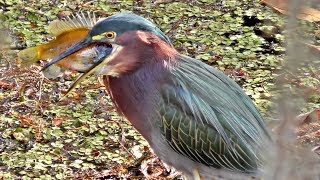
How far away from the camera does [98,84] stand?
4039 mm

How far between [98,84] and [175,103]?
1.34 metres

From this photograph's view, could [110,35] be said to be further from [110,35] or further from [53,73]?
[53,73]

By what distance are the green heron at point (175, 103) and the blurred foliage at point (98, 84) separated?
1.22ft

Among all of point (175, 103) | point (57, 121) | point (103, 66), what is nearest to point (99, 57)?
point (103, 66)

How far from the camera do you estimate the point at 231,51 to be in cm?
436

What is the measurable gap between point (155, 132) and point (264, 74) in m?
1.54

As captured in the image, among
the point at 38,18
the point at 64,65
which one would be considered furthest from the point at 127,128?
the point at 38,18

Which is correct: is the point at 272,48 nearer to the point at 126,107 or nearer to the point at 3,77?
the point at 3,77

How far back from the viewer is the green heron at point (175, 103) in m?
2.68

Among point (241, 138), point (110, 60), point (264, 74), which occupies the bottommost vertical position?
point (264, 74)

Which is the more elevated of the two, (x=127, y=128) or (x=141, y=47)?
(x=141, y=47)

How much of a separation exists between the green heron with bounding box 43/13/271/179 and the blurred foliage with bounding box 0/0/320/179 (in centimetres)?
37

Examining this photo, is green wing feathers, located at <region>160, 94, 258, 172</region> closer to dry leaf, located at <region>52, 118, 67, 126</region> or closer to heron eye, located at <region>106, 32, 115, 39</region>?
heron eye, located at <region>106, 32, 115, 39</region>

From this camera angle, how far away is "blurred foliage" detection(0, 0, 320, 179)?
350 cm
